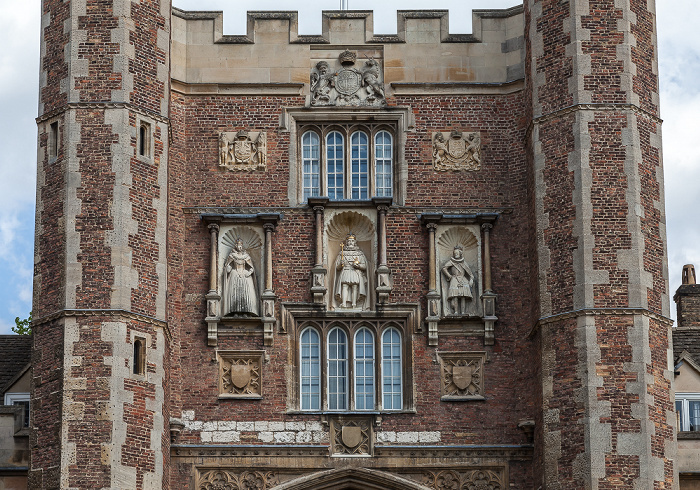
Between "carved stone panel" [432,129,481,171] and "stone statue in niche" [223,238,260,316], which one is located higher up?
"carved stone panel" [432,129,481,171]

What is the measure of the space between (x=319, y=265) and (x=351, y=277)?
598 mm

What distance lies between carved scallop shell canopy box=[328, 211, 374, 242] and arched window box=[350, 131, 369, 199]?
16.1 inches

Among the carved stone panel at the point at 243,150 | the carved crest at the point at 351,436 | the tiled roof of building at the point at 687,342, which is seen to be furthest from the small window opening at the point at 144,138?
the tiled roof of building at the point at 687,342

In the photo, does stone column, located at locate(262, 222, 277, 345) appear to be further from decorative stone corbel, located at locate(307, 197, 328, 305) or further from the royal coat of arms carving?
the royal coat of arms carving

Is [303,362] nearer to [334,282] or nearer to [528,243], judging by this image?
[334,282]

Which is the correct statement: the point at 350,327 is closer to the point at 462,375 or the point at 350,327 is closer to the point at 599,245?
the point at 462,375

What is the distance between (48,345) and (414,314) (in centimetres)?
638

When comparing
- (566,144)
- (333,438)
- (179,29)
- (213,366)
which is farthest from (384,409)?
(179,29)

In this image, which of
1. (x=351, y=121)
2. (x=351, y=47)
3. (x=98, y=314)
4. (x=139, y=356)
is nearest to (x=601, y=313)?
(x=351, y=121)

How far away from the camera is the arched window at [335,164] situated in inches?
1331

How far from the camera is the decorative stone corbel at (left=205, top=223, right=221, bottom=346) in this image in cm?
3269

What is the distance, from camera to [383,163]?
34.0 meters

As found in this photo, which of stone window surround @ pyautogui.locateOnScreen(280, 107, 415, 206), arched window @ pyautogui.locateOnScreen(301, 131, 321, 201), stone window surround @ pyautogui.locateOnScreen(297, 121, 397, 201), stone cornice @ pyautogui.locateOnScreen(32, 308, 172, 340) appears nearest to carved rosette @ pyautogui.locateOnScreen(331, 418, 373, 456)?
stone cornice @ pyautogui.locateOnScreen(32, 308, 172, 340)

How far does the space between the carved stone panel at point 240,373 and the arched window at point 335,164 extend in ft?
10.8
